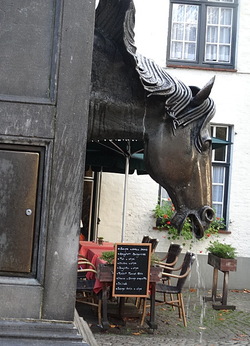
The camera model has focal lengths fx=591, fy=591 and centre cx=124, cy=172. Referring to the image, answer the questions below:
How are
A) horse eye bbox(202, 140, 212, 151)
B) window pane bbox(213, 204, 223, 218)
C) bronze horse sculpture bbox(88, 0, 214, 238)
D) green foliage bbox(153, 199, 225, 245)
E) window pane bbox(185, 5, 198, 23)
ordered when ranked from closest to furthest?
bronze horse sculpture bbox(88, 0, 214, 238)
horse eye bbox(202, 140, 212, 151)
green foliage bbox(153, 199, 225, 245)
window pane bbox(213, 204, 223, 218)
window pane bbox(185, 5, 198, 23)

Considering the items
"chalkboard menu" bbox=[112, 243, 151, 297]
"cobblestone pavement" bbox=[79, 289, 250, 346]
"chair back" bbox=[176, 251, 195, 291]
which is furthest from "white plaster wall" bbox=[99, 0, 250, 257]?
"chalkboard menu" bbox=[112, 243, 151, 297]

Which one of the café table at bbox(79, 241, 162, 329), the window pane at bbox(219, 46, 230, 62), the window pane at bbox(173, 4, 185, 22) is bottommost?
the café table at bbox(79, 241, 162, 329)

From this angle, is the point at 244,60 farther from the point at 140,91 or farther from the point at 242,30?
the point at 140,91

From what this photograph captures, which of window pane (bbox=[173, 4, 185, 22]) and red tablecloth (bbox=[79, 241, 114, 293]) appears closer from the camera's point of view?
red tablecloth (bbox=[79, 241, 114, 293])

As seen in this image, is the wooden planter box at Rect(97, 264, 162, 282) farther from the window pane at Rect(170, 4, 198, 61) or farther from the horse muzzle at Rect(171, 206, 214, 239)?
the window pane at Rect(170, 4, 198, 61)

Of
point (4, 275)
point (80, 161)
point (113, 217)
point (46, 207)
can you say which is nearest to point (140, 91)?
point (80, 161)

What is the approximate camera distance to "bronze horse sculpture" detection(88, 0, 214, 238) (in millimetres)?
3508

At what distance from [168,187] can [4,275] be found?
3.93 ft

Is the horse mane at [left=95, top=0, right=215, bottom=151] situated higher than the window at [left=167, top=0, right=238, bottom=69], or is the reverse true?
the window at [left=167, top=0, right=238, bottom=69]

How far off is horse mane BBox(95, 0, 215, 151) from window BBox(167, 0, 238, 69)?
10.7 m

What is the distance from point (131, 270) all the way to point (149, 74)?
4467mm

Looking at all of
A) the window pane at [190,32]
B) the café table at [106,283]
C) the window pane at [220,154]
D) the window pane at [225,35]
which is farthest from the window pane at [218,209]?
the café table at [106,283]

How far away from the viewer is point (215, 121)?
45.1 ft

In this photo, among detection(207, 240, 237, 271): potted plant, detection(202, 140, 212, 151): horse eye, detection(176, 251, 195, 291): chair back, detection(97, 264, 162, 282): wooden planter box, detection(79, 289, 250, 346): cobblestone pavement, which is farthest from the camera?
detection(207, 240, 237, 271): potted plant
